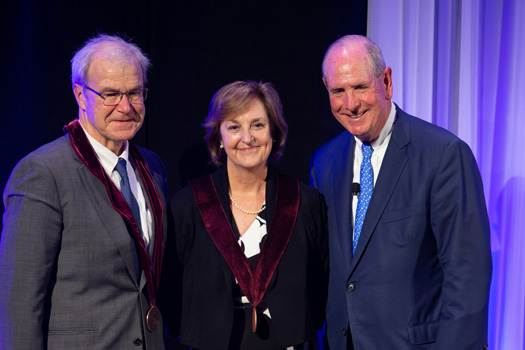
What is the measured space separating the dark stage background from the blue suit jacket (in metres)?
1.08

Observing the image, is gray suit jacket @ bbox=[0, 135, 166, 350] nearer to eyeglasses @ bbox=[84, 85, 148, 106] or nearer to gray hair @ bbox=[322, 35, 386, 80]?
eyeglasses @ bbox=[84, 85, 148, 106]

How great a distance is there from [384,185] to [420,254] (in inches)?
12.2

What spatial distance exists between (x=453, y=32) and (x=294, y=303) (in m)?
1.99

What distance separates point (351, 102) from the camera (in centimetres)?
Answer: 238

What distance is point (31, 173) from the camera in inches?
79.9

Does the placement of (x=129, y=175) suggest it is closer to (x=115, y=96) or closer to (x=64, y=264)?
(x=115, y=96)

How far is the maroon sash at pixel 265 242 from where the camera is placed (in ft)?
7.97

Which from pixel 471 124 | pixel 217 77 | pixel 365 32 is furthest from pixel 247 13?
pixel 471 124

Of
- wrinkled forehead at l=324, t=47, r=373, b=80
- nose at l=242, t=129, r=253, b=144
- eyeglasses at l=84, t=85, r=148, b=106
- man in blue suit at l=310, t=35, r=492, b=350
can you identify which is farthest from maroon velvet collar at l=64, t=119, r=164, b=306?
wrinkled forehead at l=324, t=47, r=373, b=80

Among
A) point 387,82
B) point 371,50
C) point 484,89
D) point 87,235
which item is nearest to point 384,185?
point 387,82

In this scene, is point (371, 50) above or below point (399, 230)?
above

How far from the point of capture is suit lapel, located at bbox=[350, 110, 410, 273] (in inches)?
91.1

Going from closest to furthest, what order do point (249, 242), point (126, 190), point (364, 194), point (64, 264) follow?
point (64, 264) < point (126, 190) < point (364, 194) < point (249, 242)

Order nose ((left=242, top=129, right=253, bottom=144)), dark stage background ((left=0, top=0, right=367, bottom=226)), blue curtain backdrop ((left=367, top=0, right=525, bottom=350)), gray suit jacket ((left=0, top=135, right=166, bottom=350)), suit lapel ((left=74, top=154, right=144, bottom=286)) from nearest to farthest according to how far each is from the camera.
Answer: gray suit jacket ((left=0, top=135, right=166, bottom=350)), suit lapel ((left=74, top=154, right=144, bottom=286)), nose ((left=242, top=129, right=253, bottom=144)), dark stage background ((left=0, top=0, right=367, bottom=226)), blue curtain backdrop ((left=367, top=0, right=525, bottom=350))
